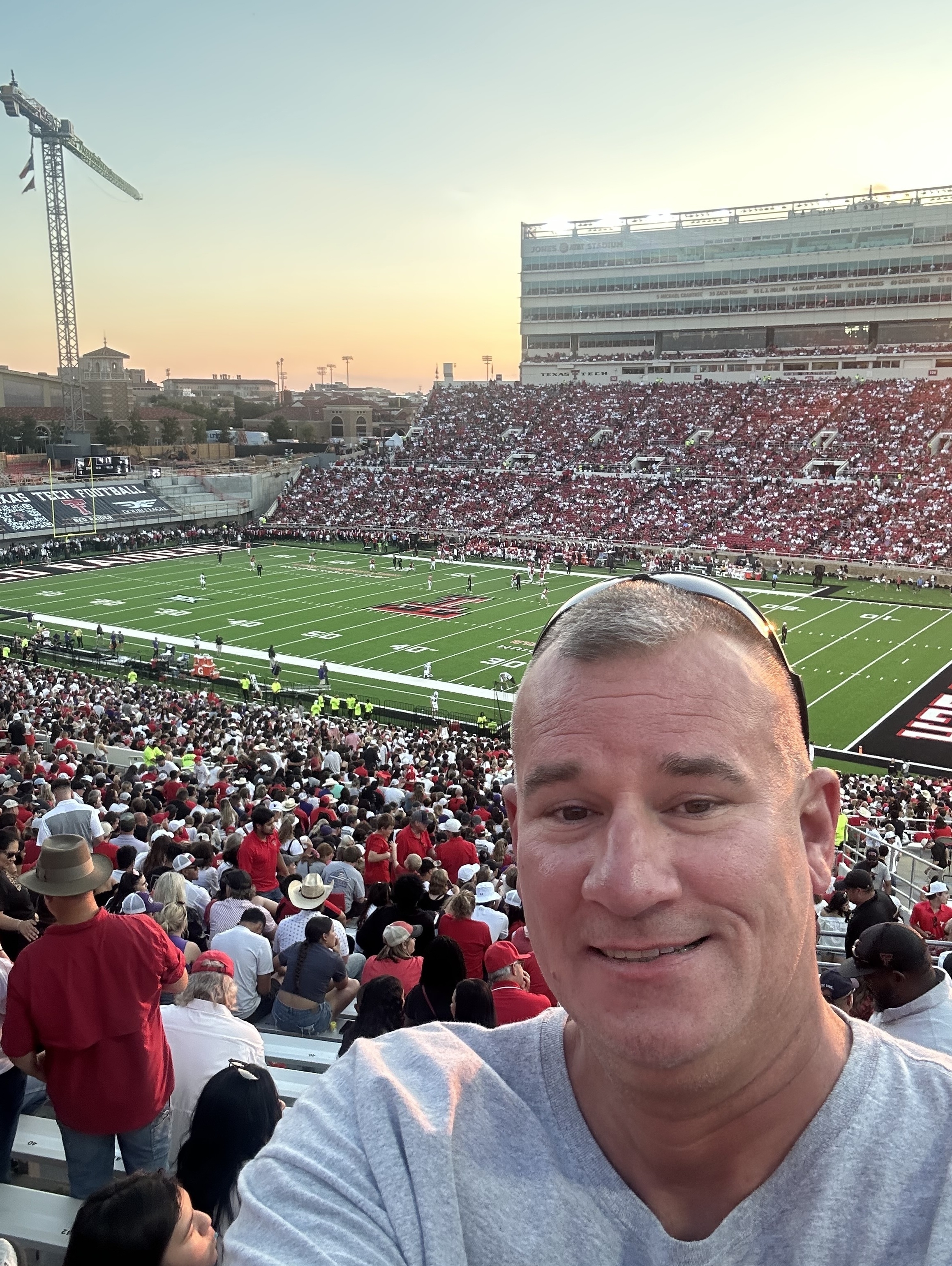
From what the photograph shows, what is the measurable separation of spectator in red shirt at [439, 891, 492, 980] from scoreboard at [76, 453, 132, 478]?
60.8 metres

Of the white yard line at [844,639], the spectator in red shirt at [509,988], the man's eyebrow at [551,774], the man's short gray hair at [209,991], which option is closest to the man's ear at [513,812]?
the man's eyebrow at [551,774]

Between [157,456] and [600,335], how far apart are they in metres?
38.0

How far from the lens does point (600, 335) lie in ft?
258

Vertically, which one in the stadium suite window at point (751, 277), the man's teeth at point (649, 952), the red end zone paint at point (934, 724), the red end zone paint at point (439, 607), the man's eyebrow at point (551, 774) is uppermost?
the stadium suite window at point (751, 277)

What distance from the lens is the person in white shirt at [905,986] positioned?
3.02 metres

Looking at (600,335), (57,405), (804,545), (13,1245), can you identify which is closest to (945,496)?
(804,545)

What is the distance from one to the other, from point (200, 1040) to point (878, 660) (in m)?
29.4

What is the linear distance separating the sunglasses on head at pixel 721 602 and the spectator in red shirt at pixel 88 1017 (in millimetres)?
2650

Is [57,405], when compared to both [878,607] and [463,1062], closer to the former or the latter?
[878,607]

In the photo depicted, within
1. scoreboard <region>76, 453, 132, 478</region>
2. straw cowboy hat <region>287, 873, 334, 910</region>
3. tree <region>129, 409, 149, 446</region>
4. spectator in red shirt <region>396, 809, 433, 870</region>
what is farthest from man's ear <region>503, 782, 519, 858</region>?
tree <region>129, 409, 149, 446</region>

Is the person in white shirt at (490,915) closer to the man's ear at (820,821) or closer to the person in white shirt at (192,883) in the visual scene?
the person in white shirt at (192,883)

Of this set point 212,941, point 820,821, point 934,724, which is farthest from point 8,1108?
point 934,724

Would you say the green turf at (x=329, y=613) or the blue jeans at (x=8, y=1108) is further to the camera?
the green turf at (x=329, y=613)

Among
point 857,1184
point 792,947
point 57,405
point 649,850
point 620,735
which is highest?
point 57,405
